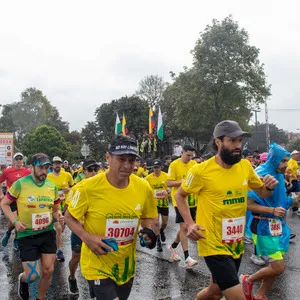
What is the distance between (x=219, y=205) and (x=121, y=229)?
107 cm

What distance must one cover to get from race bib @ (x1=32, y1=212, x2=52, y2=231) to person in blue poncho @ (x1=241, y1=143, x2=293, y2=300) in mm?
2593

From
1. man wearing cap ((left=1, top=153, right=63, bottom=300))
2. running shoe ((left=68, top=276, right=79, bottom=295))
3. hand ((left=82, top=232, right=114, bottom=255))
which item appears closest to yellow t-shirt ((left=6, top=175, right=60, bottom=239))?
man wearing cap ((left=1, top=153, right=63, bottom=300))

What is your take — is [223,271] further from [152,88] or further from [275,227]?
[152,88]

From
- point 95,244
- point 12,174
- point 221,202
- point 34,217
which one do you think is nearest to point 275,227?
point 221,202

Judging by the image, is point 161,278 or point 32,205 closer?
point 32,205

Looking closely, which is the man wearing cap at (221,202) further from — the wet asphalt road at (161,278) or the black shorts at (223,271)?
the wet asphalt road at (161,278)

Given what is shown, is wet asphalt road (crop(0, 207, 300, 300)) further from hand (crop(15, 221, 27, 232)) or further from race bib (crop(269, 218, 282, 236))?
race bib (crop(269, 218, 282, 236))

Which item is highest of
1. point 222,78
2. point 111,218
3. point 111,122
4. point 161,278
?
point 222,78

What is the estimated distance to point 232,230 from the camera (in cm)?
401

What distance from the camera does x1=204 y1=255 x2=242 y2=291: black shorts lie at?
3752mm

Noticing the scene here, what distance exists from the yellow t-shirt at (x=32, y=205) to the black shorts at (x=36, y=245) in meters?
0.06

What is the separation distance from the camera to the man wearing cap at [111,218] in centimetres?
338

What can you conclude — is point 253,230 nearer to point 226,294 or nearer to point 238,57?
point 226,294

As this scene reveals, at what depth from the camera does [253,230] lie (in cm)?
516
